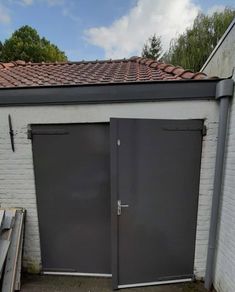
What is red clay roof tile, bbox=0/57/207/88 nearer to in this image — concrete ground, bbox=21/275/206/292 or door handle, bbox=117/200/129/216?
door handle, bbox=117/200/129/216

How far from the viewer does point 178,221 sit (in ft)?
10.5

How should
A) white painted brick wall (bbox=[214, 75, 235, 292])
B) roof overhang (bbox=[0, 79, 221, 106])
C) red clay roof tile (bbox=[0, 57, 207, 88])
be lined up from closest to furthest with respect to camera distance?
1. white painted brick wall (bbox=[214, 75, 235, 292])
2. roof overhang (bbox=[0, 79, 221, 106])
3. red clay roof tile (bbox=[0, 57, 207, 88])

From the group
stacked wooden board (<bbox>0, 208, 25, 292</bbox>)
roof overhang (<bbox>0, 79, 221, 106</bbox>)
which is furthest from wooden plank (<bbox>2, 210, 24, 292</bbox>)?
roof overhang (<bbox>0, 79, 221, 106</bbox>)

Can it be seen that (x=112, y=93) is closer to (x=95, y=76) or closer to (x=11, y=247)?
(x=95, y=76)

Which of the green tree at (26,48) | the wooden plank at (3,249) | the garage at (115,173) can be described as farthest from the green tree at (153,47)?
the wooden plank at (3,249)

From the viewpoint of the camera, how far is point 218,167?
9.53 ft

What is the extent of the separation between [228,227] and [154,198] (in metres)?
0.96

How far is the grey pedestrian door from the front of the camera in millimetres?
2959

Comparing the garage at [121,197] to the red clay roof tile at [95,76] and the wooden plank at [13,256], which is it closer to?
the wooden plank at [13,256]

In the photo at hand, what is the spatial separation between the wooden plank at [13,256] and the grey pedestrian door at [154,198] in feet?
4.39

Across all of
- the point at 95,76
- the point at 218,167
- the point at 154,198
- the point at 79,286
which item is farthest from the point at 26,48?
the point at 218,167

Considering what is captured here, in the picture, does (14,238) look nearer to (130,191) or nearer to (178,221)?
(130,191)

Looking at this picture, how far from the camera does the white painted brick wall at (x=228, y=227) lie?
2.69 metres

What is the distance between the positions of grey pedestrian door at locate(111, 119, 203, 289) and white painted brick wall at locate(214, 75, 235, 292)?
1.18ft
